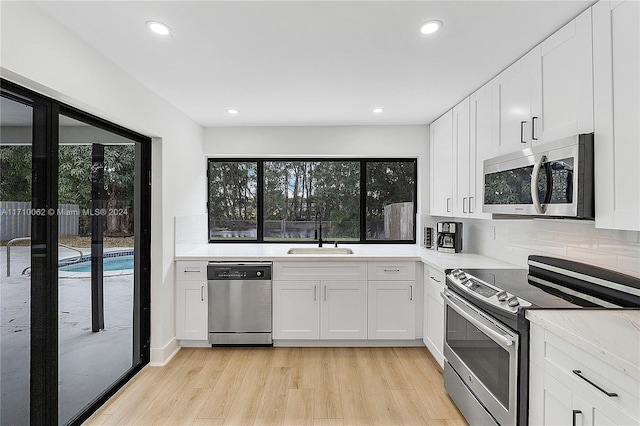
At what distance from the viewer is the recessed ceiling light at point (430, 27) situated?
1.76 metres

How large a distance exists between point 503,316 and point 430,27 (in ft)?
5.01

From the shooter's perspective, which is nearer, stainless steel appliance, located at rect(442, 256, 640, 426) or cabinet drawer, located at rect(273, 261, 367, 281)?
stainless steel appliance, located at rect(442, 256, 640, 426)

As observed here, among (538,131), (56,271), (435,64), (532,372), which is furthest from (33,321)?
(538,131)

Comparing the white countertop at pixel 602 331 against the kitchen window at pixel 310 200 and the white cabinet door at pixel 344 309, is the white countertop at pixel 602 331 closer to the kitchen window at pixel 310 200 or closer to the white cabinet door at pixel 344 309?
the white cabinet door at pixel 344 309

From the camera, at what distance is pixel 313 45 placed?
6.52ft

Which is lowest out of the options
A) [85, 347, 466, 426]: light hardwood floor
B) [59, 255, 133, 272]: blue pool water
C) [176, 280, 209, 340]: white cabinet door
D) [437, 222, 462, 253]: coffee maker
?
[85, 347, 466, 426]: light hardwood floor

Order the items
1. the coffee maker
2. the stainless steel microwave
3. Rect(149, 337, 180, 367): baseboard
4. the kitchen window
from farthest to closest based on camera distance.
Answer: the kitchen window
the coffee maker
Rect(149, 337, 180, 367): baseboard
the stainless steel microwave

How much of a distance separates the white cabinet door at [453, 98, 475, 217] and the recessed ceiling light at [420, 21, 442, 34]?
121 centimetres

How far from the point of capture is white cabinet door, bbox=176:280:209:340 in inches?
130

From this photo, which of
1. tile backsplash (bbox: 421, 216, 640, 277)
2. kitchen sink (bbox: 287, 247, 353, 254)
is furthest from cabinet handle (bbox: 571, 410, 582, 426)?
kitchen sink (bbox: 287, 247, 353, 254)

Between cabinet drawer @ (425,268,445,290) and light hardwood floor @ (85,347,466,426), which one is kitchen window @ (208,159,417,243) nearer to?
cabinet drawer @ (425,268,445,290)

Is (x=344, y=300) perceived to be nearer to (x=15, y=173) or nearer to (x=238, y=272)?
(x=238, y=272)

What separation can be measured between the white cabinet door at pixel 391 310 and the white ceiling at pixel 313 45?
1.71 m

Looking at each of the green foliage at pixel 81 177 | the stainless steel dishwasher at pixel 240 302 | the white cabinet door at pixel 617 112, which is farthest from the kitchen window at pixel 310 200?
the white cabinet door at pixel 617 112
